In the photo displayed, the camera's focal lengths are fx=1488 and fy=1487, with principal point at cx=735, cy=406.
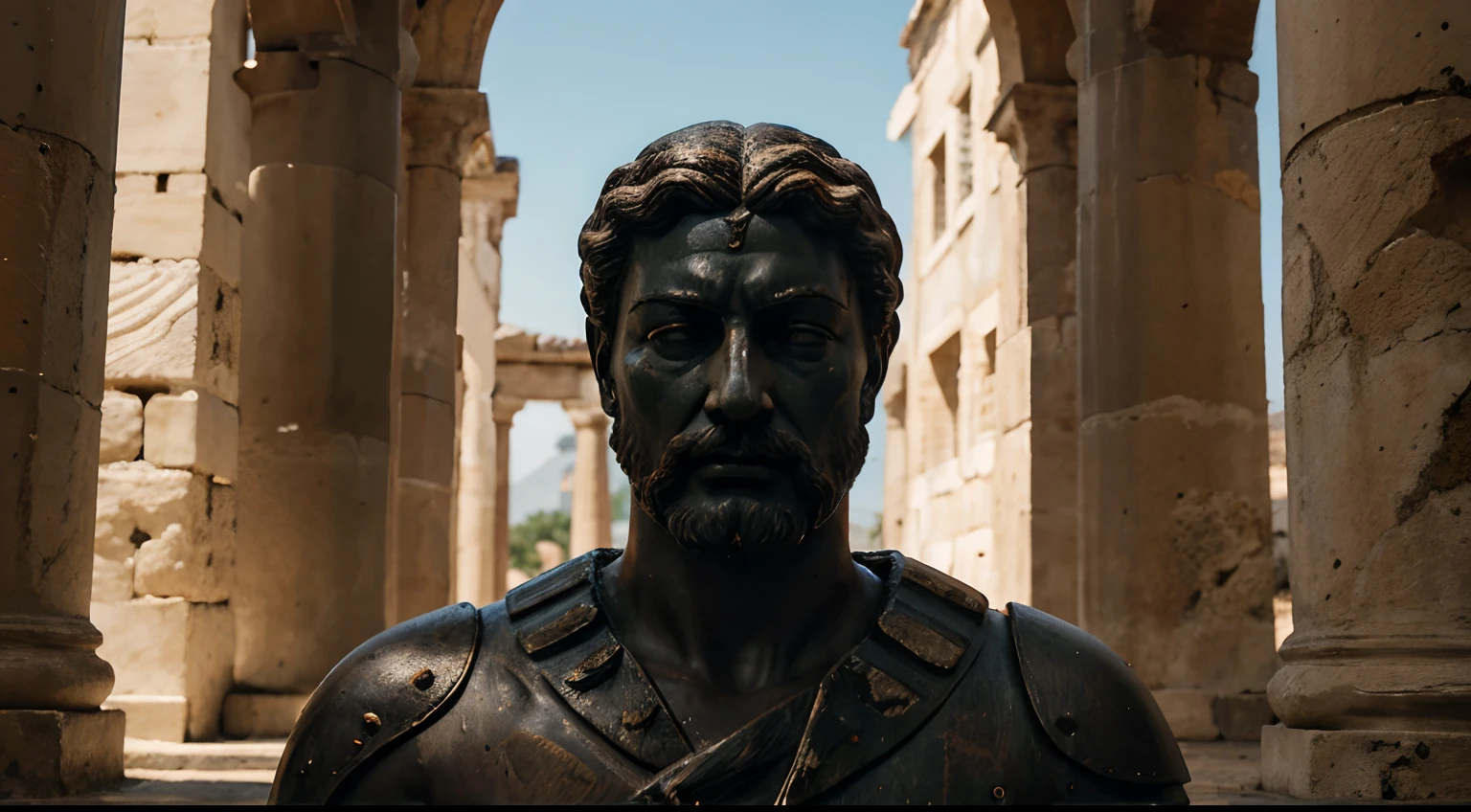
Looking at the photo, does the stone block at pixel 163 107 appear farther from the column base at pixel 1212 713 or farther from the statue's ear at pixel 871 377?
the statue's ear at pixel 871 377

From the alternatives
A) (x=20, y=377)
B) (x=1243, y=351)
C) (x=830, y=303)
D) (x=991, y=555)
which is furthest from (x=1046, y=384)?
(x=830, y=303)

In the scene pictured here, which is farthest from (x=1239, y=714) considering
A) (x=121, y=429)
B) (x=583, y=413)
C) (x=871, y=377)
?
(x=583, y=413)

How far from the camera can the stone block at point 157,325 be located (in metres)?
7.49

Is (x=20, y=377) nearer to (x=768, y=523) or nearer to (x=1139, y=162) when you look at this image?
(x=768, y=523)

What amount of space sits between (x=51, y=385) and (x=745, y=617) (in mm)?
3582

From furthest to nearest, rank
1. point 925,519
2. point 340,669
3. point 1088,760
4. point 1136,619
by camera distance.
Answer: point 925,519 < point 1136,619 < point 340,669 < point 1088,760

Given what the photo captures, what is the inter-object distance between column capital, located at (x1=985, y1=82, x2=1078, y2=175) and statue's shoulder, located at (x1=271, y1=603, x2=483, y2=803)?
939 cm

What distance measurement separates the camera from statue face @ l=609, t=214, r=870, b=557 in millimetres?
1821

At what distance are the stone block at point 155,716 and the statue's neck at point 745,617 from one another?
592 centimetres

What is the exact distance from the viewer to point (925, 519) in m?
20.0

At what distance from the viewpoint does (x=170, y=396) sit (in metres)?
7.53

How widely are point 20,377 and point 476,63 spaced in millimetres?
7228

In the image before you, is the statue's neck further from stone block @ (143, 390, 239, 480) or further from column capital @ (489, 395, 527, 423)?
column capital @ (489, 395, 527, 423)

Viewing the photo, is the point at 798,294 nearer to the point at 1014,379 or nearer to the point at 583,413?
the point at 1014,379
